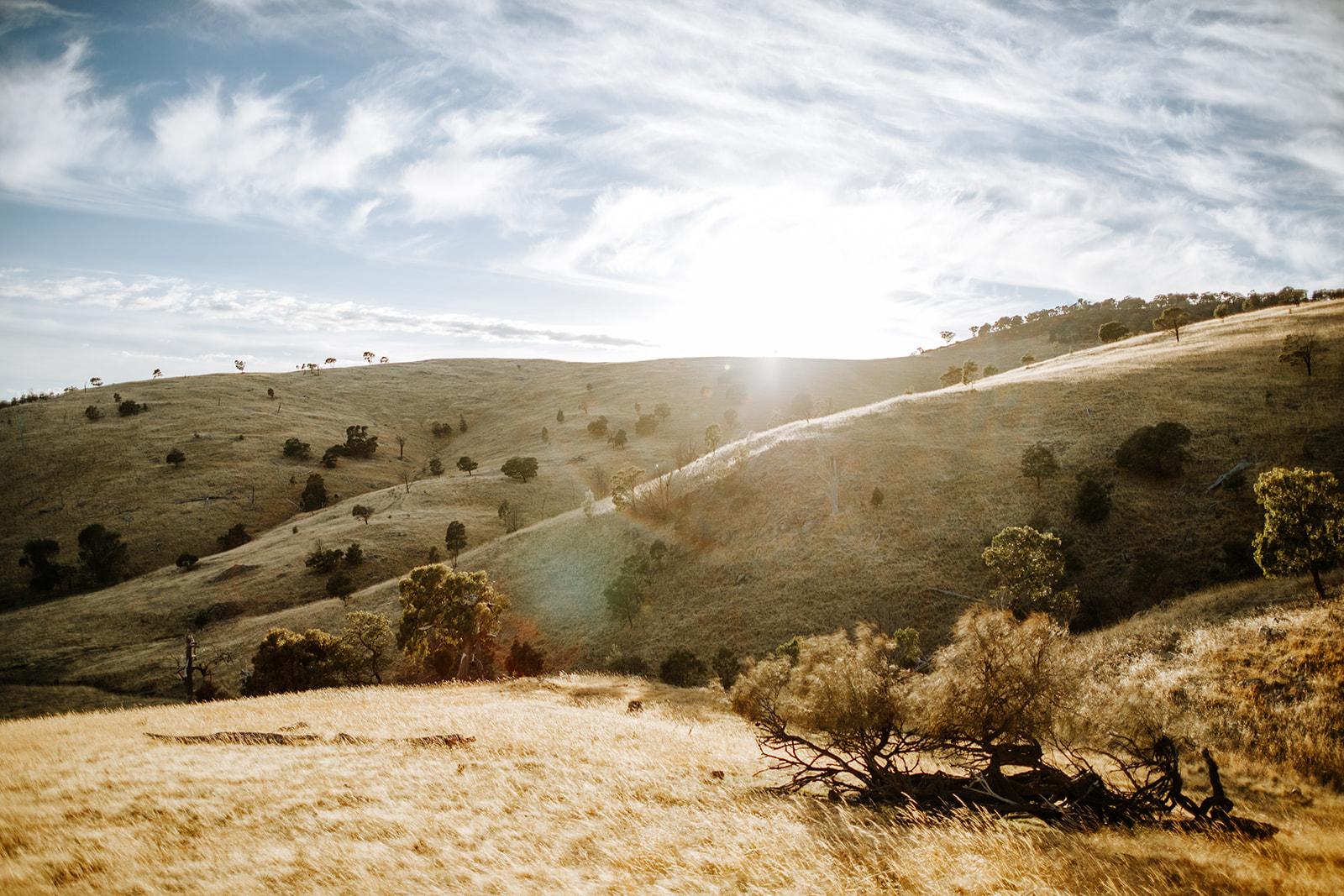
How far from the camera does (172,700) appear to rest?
4816cm

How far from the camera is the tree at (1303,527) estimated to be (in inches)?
955

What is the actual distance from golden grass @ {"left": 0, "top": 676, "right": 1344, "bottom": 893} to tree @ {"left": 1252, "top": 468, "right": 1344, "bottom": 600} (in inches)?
712

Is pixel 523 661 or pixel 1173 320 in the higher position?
pixel 1173 320

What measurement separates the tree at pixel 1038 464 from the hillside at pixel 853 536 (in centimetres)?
90

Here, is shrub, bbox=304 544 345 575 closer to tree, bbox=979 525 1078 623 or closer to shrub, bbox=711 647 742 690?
shrub, bbox=711 647 742 690

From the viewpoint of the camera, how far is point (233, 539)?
8438 cm

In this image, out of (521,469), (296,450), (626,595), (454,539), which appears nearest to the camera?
(626,595)

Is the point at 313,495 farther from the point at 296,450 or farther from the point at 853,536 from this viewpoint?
the point at 853,536

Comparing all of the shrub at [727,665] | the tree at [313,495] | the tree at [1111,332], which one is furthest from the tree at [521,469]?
the tree at [1111,332]

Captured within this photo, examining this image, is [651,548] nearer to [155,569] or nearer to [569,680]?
[569,680]

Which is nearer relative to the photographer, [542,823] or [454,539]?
[542,823]

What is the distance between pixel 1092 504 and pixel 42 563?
126 metres

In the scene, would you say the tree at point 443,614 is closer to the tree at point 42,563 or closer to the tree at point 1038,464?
the tree at point 1038,464

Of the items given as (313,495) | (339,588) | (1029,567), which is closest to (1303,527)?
(1029,567)
